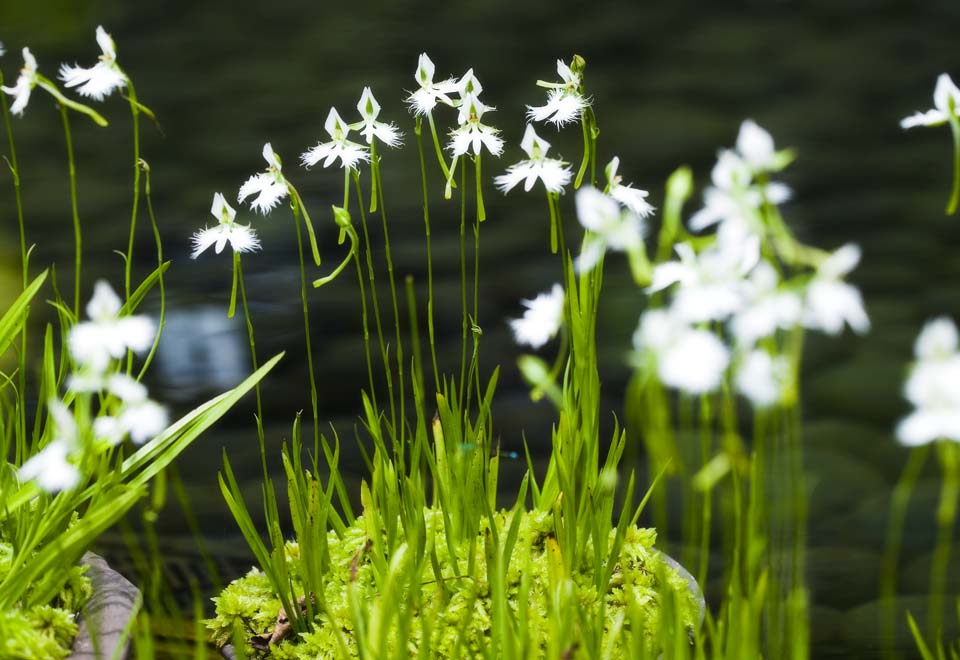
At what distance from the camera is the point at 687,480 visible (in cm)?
69

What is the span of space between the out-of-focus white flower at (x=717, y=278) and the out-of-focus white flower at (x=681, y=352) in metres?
0.01

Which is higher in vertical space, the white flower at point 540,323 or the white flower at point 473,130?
the white flower at point 473,130

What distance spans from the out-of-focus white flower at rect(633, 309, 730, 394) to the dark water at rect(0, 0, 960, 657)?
1540mm

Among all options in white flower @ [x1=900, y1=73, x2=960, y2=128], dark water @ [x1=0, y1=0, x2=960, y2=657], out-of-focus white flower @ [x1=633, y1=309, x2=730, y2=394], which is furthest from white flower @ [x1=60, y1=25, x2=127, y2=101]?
dark water @ [x1=0, y1=0, x2=960, y2=657]

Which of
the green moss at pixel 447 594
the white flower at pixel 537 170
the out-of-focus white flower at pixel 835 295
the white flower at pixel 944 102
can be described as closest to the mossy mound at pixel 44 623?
the green moss at pixel 447 594

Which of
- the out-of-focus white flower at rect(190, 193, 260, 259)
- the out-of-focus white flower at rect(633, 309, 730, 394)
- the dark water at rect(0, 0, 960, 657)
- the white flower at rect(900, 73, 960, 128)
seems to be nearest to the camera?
the out-of-focus white flower at rect(633, 309, 730, 394)

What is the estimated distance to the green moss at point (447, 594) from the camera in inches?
38.3

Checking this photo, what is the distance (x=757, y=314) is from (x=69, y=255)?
206 centimetres

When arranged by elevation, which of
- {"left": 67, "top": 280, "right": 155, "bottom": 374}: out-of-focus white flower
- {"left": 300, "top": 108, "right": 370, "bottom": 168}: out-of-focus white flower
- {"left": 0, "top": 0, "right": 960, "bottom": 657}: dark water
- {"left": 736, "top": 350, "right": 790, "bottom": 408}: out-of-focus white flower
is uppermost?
{"left": 0, "top": 0, "right": 960, "bottom": 657}: dark water

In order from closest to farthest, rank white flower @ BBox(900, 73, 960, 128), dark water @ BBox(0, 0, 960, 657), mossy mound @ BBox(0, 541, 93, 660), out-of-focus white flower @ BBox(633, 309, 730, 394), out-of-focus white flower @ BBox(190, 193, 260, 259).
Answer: out-of-focus white flower @ BBox(633, 309, 730, 394), white flower @ BBox(900, 73, 960, 128), mossy mound @ BBox(0, 541, 93, 660), out-of-focus white flower @ BBox(190, 193, 260, 259), dark water @ BBox(0, 0, 960, 657)

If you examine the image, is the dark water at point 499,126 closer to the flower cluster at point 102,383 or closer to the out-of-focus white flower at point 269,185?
the out-of-focus white flower at point 269,185

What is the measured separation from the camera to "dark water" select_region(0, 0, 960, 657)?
85.9 inches

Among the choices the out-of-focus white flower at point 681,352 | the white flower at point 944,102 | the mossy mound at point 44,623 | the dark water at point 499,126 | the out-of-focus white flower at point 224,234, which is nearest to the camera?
the out-of-focus white flower at point 681,352

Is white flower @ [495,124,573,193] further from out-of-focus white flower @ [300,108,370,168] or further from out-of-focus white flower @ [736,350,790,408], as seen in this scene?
out-of-focus white flower @ [736,350,790,408]
